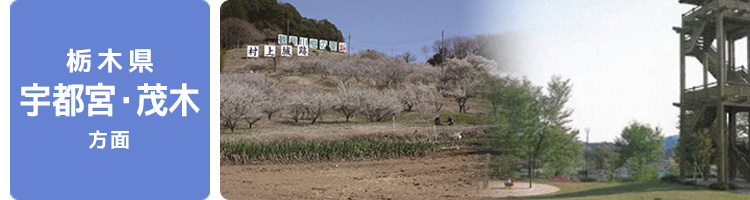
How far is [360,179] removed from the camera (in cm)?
407

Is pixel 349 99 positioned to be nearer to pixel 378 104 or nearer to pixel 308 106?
pixel 378 104

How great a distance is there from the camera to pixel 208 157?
3643 mm

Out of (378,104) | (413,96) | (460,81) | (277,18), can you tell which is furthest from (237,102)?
(460,81)

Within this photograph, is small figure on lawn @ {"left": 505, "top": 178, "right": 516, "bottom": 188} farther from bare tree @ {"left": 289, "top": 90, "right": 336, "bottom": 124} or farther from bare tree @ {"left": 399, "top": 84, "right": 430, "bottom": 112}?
bare tree @ {"left": 289, "top": 90, "right": 336, "bottom": 124}

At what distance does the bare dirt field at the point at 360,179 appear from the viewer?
146 inches

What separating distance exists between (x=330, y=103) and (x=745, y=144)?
11.5ft

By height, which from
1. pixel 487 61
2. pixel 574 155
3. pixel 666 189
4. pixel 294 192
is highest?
pixel 487 61

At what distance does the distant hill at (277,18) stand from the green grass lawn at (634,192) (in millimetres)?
2401

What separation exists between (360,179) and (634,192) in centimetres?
219

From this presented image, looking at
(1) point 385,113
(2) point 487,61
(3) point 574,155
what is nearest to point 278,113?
(1) point 385,113

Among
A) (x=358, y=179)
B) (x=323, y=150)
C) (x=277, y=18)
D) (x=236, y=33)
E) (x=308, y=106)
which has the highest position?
(x=277, y=18)

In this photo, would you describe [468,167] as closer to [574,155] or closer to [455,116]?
[455,116]

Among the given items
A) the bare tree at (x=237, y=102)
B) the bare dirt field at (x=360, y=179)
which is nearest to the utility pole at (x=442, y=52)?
the bare dirt field at (x=360, y=179)

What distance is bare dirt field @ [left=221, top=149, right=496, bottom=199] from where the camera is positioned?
3715 millimetres
